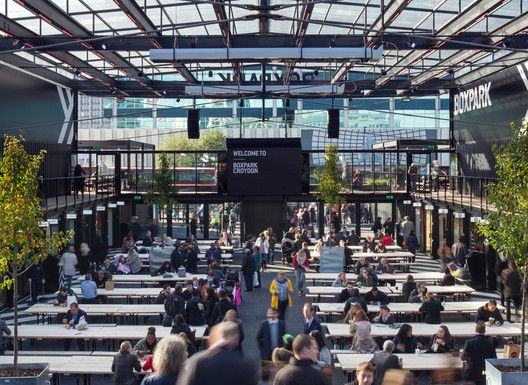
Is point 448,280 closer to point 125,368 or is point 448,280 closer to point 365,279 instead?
point 365,279

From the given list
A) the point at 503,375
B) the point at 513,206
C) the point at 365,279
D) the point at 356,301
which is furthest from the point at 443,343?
the point at 365,279

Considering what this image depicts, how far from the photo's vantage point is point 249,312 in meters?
23.9

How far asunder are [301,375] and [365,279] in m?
16.3

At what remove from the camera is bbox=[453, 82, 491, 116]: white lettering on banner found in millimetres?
36000

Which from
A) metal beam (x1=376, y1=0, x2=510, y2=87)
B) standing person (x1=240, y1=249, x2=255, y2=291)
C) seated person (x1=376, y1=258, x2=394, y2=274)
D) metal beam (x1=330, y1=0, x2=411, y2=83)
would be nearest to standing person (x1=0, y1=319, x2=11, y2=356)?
standing person (x1=240, y1=249, x2=255, y2=291)

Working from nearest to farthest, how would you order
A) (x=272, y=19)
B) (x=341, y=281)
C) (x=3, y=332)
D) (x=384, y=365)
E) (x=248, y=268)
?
(x=384, y=365) → (x=3, y=332) → (x=272, y=19) → (x=341, y=281) → (x=248, y=268)

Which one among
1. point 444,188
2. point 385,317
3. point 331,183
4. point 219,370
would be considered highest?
point 331,183

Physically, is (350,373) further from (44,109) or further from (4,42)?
(44,109)

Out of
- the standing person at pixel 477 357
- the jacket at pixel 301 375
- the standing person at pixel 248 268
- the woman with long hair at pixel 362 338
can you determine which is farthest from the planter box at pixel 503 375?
the standing person at pixel 248 268

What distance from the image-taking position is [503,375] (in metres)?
13.3

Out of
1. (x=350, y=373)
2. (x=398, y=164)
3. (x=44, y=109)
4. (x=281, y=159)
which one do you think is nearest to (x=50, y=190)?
(x=44, y=109)

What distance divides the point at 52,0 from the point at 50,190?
14.2 metres

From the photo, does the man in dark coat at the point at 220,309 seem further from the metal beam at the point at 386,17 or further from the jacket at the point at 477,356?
the metal beam at the point at 386,17

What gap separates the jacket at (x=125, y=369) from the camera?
1369 centimetres
